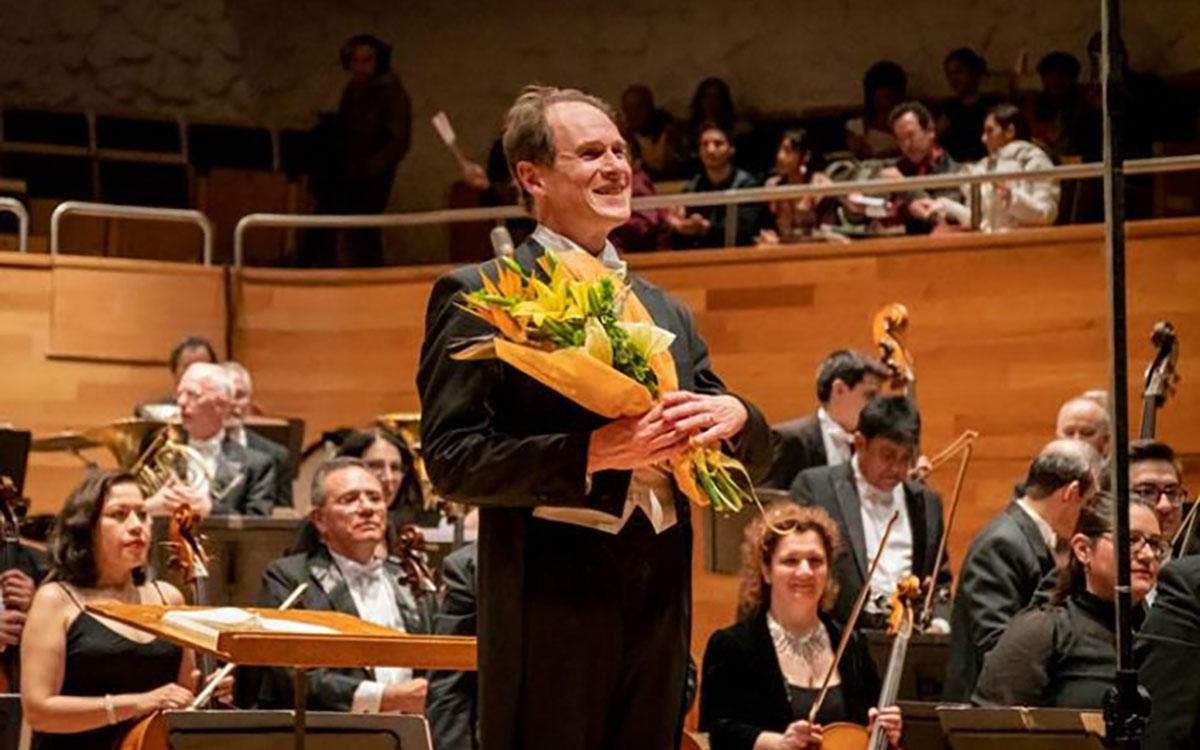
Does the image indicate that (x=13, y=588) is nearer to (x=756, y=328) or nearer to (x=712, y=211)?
(x=756, y=328)

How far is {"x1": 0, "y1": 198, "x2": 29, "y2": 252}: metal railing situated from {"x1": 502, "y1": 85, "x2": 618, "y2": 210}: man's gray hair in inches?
263

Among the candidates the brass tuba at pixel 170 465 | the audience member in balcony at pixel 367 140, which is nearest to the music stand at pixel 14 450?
the brass tuba at pixel 170 465

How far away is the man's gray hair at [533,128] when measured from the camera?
3195mm

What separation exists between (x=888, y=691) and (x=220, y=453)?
11.3ft

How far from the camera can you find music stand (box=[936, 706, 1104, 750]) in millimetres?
4457

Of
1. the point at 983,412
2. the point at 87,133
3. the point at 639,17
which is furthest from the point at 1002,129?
the point at 87,133

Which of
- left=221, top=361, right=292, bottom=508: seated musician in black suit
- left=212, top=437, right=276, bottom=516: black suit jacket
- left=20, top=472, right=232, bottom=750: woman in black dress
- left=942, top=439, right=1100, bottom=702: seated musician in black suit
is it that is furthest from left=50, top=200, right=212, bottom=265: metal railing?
left=942, top=439, right=1100, bottom=702: seated musician in black suit

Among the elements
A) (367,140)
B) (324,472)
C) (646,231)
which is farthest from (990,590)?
(367,140)

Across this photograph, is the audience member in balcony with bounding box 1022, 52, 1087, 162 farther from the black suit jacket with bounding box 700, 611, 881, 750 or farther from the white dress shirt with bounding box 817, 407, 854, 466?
the black suit jacket with bounding box 700, 611, 881, 750

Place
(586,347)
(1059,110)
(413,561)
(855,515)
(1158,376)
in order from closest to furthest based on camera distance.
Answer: (586,347) < (413,561) < (1158,376) < (855,515) < (1059,110)

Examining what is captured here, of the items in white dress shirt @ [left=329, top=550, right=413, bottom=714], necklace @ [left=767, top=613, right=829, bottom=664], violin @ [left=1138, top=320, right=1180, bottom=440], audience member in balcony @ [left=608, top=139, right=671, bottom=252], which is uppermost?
audience member in balcony @ [left=608, top=139, right=671, bottom=252]

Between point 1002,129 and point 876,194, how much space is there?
561 mm

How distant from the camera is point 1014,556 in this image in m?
5.77

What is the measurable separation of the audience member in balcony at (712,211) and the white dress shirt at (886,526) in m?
2.64
